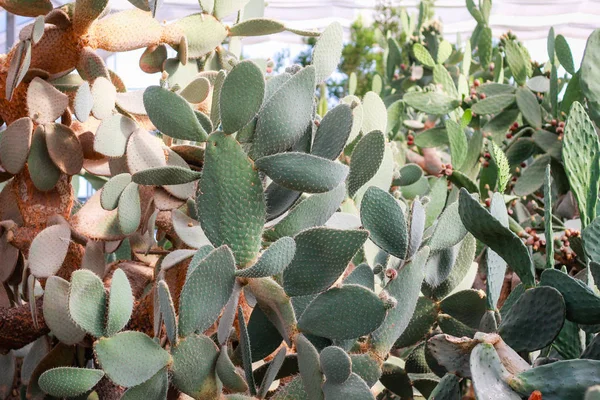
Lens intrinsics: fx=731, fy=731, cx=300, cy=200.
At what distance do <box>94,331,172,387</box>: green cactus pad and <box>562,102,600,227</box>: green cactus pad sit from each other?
0.45 m

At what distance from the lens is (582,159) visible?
0.78 metres

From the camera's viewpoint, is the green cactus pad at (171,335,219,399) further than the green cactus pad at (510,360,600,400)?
Yes

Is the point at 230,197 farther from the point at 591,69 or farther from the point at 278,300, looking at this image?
the point at 591,69

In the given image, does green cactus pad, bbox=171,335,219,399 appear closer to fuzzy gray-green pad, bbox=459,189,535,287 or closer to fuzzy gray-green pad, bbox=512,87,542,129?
fuzzy gray-green pad, bbox=459,189,535,287

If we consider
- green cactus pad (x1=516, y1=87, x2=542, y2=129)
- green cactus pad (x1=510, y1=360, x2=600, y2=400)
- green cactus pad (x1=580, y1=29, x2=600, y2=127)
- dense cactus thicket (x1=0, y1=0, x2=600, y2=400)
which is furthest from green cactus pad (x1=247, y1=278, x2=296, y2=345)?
green cactus pad (x1=516, y1=87, x2=542, y2=129)

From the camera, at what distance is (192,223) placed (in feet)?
3.04

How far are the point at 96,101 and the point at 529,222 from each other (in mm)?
891

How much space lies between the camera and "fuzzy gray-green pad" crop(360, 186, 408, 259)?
2.34ft

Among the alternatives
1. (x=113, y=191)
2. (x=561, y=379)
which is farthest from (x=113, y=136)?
(x=561, y=379)

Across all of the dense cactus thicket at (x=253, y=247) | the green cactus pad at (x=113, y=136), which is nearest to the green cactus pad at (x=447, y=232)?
the dense cactus thicket at (x=253, y=247)

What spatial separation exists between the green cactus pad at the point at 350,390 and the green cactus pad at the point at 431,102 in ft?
4.12

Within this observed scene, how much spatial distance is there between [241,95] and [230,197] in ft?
0.30

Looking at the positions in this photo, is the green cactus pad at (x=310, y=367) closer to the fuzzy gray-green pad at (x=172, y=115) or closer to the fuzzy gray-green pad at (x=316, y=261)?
the fuzzy gray-green pad at (x=316, y=261)

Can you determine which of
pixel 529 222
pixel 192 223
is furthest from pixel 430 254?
pixel 529 222
